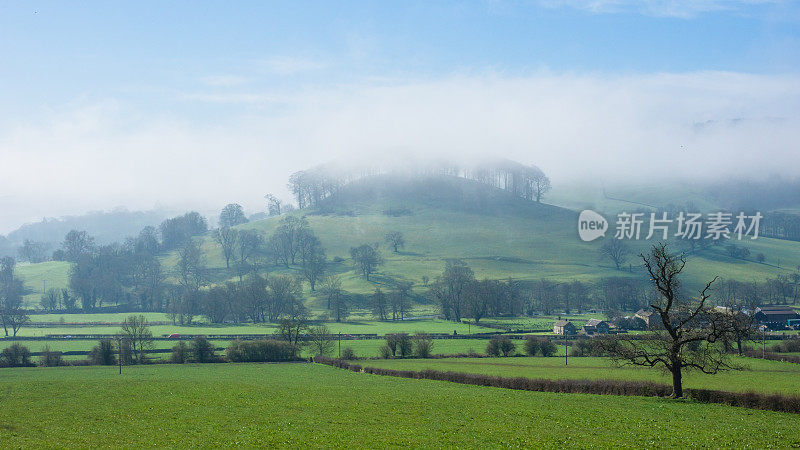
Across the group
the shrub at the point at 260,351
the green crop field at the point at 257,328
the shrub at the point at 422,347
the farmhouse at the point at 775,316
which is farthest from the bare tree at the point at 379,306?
the farmhouse at the point at 775,316

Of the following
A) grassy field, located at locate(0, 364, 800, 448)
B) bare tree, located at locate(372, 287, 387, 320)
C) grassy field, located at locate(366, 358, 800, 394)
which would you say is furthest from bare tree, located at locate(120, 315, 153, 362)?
bare tree, located at locate(372, 287, 387, 320)

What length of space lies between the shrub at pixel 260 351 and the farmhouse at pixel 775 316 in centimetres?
10825

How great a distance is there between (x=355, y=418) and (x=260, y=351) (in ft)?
174

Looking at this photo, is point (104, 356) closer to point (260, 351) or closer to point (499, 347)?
point (260, 351)

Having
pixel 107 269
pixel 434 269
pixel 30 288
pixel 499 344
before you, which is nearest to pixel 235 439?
pixel 499 344

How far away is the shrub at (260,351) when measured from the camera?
83062 mm

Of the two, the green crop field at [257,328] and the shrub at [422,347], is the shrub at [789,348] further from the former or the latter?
the shrub at [422,347]

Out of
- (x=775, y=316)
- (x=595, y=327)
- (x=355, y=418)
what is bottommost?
(x=775, y=316)

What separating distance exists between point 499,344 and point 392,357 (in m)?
17.2

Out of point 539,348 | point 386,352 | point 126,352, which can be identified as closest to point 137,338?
point 126,352

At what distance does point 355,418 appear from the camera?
34938 millimetres

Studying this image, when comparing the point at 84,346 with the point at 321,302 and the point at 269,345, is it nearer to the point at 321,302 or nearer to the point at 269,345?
the point at 269,345

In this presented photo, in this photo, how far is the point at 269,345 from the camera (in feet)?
278

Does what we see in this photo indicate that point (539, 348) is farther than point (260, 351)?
Yes
